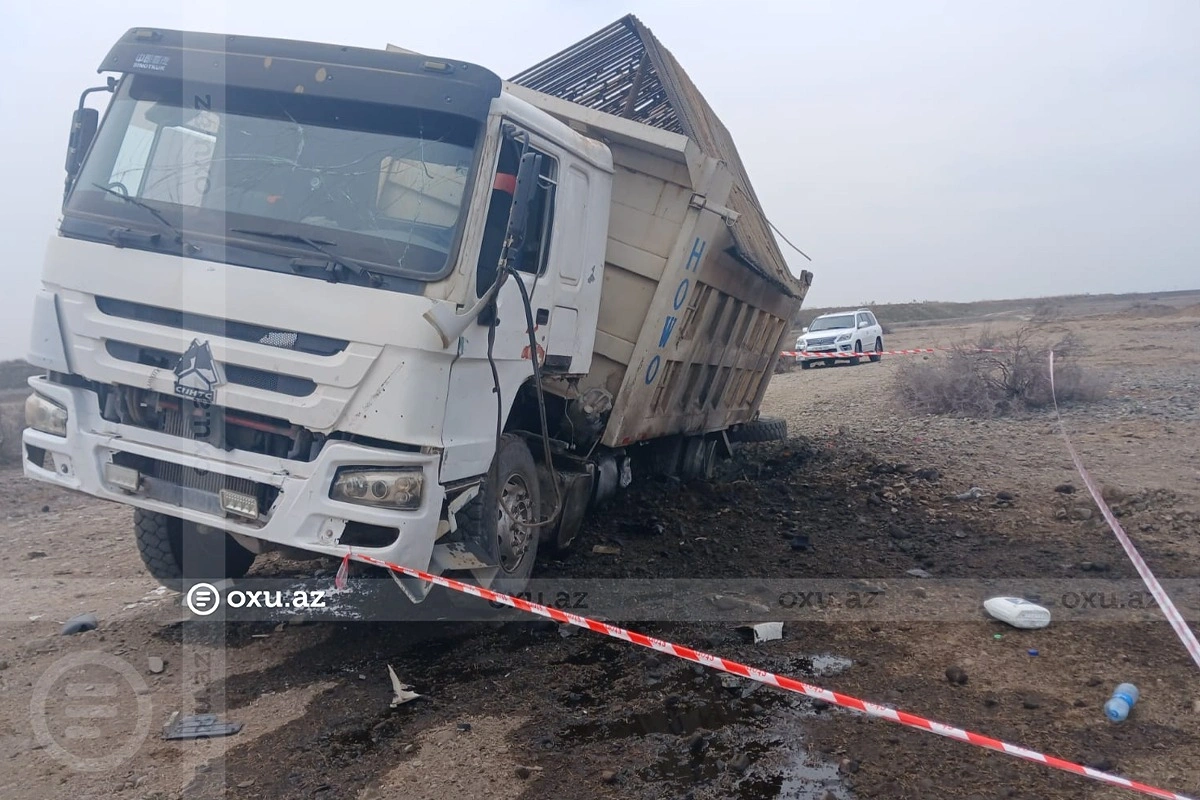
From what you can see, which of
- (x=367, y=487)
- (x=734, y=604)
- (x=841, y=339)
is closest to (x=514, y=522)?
(x=367, y=487)

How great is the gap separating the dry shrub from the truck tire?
379 cm

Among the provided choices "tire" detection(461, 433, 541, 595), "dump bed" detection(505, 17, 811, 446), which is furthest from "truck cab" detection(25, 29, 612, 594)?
"dump bed" detection(505, 17, 811, 446)

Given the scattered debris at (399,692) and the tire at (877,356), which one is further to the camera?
the tire at (877,356)

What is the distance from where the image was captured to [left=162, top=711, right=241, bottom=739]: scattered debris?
12.8ft

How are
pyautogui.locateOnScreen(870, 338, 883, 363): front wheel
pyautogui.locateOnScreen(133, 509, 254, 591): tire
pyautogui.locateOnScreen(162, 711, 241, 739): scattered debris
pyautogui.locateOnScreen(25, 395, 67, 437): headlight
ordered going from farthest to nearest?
pyautogui.locateOnScreen(870, 338, 883, 363): front wheel < pyautogui.locateOnScreen(133, 509, 254, 591): tire < pyautogui.locateOnScreen(25, 395, 67, 437): headlight < pyautogui.locateOnScreen(162, 711, 241, 739): scattered debris

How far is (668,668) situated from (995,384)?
993cm

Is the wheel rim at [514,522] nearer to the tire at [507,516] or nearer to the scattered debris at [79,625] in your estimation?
the tire at [507,516]

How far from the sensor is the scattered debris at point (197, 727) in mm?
3910

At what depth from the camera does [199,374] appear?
13.9 ft

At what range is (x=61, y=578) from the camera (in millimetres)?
6219

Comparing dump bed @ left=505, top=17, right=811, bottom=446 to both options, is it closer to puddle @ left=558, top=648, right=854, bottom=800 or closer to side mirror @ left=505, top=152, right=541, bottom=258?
side mirror @ left=505, top=152, right=541, bottom=258

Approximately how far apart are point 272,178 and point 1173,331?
92.6 feet

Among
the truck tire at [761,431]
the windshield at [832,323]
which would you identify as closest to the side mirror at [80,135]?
the truck tire at [761,431]

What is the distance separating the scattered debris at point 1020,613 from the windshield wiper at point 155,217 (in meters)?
4.39
